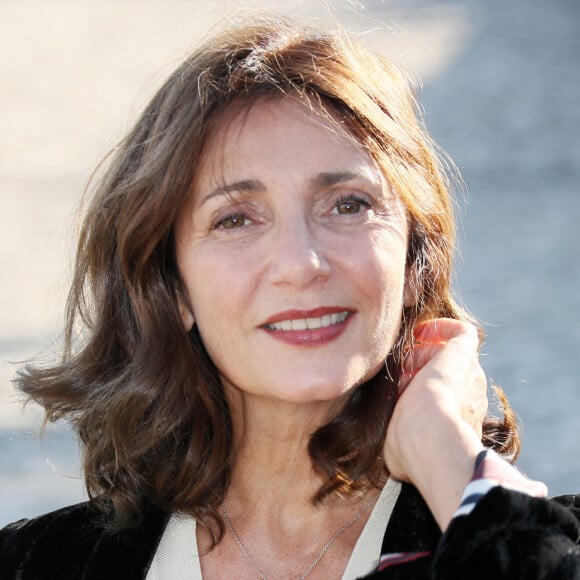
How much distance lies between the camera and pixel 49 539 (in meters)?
2.83

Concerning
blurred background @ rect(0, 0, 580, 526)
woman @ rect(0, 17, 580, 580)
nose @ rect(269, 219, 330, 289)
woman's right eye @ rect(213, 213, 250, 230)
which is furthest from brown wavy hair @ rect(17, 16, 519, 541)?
blurred background @ rect(0, 0, 580, 526)

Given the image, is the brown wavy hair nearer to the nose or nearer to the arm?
the arm

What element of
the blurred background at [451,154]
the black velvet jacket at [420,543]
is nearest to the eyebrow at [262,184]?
the black velvet jacket at [420,543]

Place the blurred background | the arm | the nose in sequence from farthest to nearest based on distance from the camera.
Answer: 1. the blurred background
2. the nose
3. the arm

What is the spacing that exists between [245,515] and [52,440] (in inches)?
112

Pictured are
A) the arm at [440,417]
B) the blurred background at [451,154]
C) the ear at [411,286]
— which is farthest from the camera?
the blurred background at [451,154]

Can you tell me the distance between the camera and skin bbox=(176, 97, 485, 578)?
2.52 metres

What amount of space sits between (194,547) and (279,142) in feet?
2.97

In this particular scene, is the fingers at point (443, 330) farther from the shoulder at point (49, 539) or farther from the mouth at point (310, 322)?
the shoulder at point (49, 539)

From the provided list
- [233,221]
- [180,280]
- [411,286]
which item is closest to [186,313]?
[180,280]

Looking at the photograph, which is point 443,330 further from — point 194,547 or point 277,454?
point 194,547

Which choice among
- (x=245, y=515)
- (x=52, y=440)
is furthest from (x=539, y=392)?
(x=245, y=515)

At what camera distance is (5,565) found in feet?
9.27

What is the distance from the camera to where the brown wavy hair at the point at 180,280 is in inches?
105
